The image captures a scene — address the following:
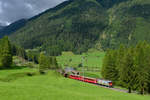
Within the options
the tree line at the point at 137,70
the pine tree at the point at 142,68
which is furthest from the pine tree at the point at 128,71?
the pine tree at the point at 142,68

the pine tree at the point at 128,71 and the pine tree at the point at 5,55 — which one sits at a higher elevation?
the pine tree at the point at 5,55

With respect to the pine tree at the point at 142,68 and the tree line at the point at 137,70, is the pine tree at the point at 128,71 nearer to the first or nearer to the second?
the tree line at the point at 137,70

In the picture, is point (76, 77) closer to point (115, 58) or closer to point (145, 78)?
point (115, 58)

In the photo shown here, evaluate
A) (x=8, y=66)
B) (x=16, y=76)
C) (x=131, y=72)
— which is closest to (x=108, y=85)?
(x=131, y=72)

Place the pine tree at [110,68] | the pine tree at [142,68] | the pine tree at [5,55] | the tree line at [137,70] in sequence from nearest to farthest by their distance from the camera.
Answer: the pine tree at [142,68] → the tree line at [137,70] → the pine tree at [5,55] → the pine tree at [110,68]

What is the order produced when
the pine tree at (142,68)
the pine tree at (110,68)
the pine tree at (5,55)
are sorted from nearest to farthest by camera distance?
the pine tree at (142,68) → the pine tree at (5,55) → the pine tree at (110,68)

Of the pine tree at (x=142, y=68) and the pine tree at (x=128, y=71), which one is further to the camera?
the pine tree at (x=128, y=71)

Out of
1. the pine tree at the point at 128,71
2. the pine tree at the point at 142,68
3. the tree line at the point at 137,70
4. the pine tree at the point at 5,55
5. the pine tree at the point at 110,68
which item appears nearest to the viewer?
the pine tree at the point at 142,68

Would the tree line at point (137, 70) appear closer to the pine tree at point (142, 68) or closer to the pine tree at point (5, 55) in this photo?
the pine tree at point (142, 68)

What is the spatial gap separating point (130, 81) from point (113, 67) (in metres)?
13.6

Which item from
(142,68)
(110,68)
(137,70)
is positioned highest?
(142,68)

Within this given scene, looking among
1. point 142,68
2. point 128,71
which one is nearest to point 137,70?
point 142,68

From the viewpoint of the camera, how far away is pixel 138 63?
4931cm

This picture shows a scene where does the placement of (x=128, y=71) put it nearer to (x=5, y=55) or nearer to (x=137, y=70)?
(x=137, y=70)
